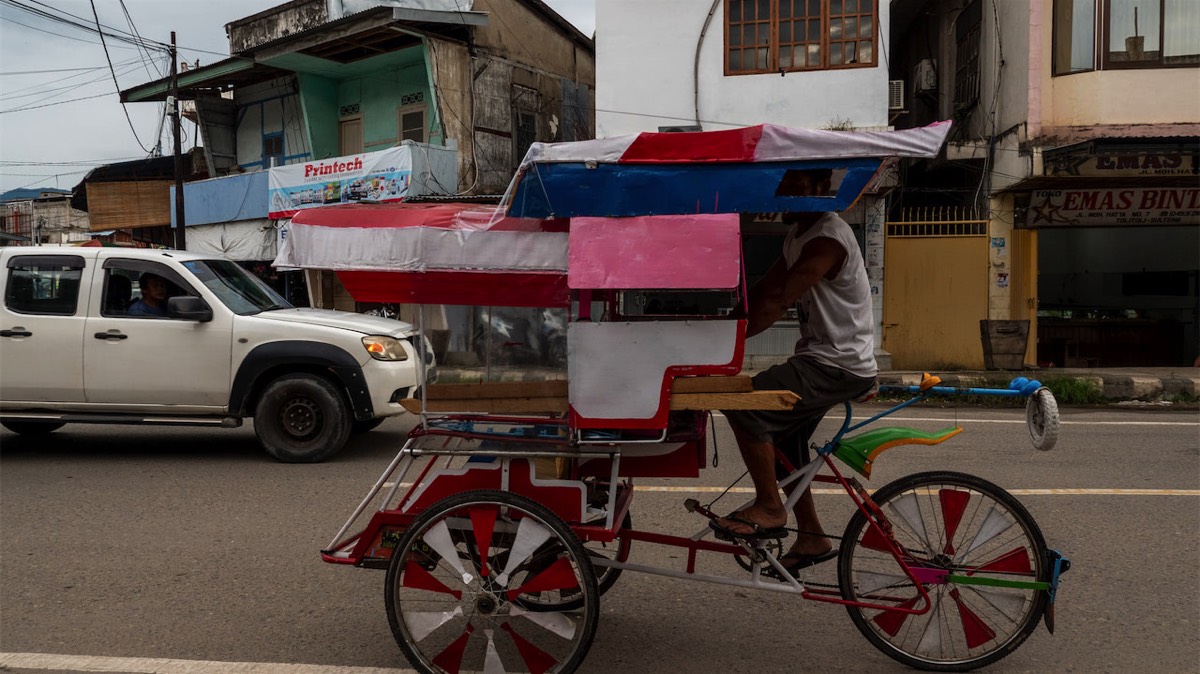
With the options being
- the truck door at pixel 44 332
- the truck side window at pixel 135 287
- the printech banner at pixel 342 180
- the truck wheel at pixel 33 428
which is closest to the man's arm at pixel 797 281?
the truck side window at pixel 135 287

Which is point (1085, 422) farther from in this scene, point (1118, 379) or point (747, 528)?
point (747, 528)

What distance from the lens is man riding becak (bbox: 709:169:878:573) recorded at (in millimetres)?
3152

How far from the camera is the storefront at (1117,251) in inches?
521

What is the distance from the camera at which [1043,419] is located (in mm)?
3070

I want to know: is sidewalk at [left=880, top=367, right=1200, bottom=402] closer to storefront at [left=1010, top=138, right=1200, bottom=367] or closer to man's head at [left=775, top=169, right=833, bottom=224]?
storefront at [left=1010, top=138, right=1200, bottom=367]

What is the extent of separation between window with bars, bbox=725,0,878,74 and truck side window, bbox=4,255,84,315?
10840mm

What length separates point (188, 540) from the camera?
494 cm

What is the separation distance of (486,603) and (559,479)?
53 cm

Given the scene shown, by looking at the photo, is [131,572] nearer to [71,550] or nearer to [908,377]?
[71,550]

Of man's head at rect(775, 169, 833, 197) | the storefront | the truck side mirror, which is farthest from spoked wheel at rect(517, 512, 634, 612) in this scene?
the storefront

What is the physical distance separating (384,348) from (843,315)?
4.77 metres

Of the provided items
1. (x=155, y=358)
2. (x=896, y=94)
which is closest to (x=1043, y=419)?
(x=155, y=358)

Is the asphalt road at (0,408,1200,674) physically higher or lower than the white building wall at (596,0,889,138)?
lower

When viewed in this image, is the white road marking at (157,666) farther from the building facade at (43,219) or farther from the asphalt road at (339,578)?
the building facade at (43,219)
